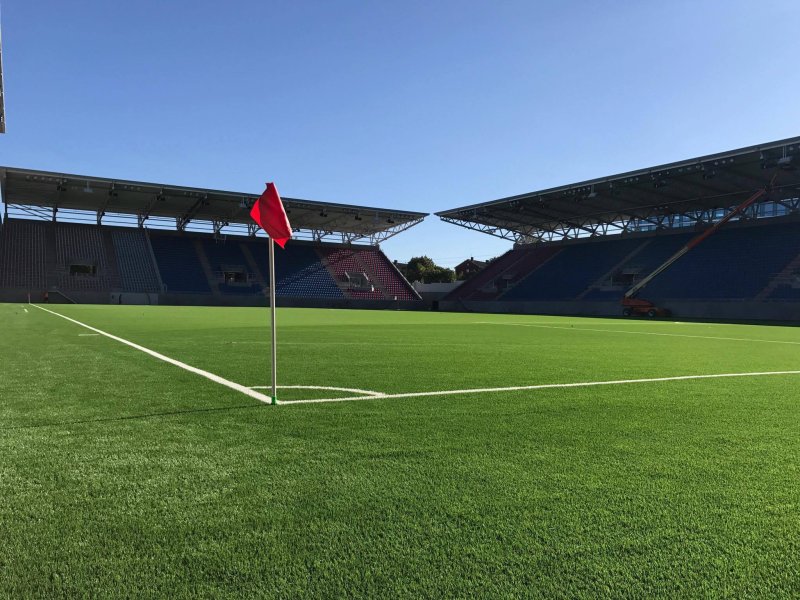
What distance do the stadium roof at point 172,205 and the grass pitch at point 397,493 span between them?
45520 millimetres

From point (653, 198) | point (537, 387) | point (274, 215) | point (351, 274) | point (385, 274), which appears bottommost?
point (537, 387)

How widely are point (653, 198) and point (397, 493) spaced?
4937cm

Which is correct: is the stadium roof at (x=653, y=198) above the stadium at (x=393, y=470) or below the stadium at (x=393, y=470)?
above

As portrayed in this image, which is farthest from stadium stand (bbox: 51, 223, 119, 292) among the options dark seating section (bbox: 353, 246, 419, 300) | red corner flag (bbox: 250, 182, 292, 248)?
red corner flag (bbox: 250, 182, 292, 248)

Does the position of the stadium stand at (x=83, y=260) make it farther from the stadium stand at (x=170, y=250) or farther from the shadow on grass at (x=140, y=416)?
the shadow on grass at (x=140, y=416)

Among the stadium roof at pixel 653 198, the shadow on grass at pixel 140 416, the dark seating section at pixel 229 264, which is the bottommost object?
the shadow on grass at pixel 140 416

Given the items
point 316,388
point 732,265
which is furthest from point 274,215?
point 732,265

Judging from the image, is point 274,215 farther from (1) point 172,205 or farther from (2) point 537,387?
(1) point 172,205

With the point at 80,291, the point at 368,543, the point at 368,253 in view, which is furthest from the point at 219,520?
the point at 368,253

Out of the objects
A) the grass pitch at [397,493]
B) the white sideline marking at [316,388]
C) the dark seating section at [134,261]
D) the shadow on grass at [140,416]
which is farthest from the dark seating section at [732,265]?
the dark seating section at [134,261]

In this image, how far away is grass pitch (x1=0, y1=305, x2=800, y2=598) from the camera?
6.39ft

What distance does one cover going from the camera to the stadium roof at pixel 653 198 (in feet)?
117

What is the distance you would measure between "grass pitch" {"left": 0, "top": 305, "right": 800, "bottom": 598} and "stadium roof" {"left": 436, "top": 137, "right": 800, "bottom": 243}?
120 feet

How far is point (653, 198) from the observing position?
45.8 meters
